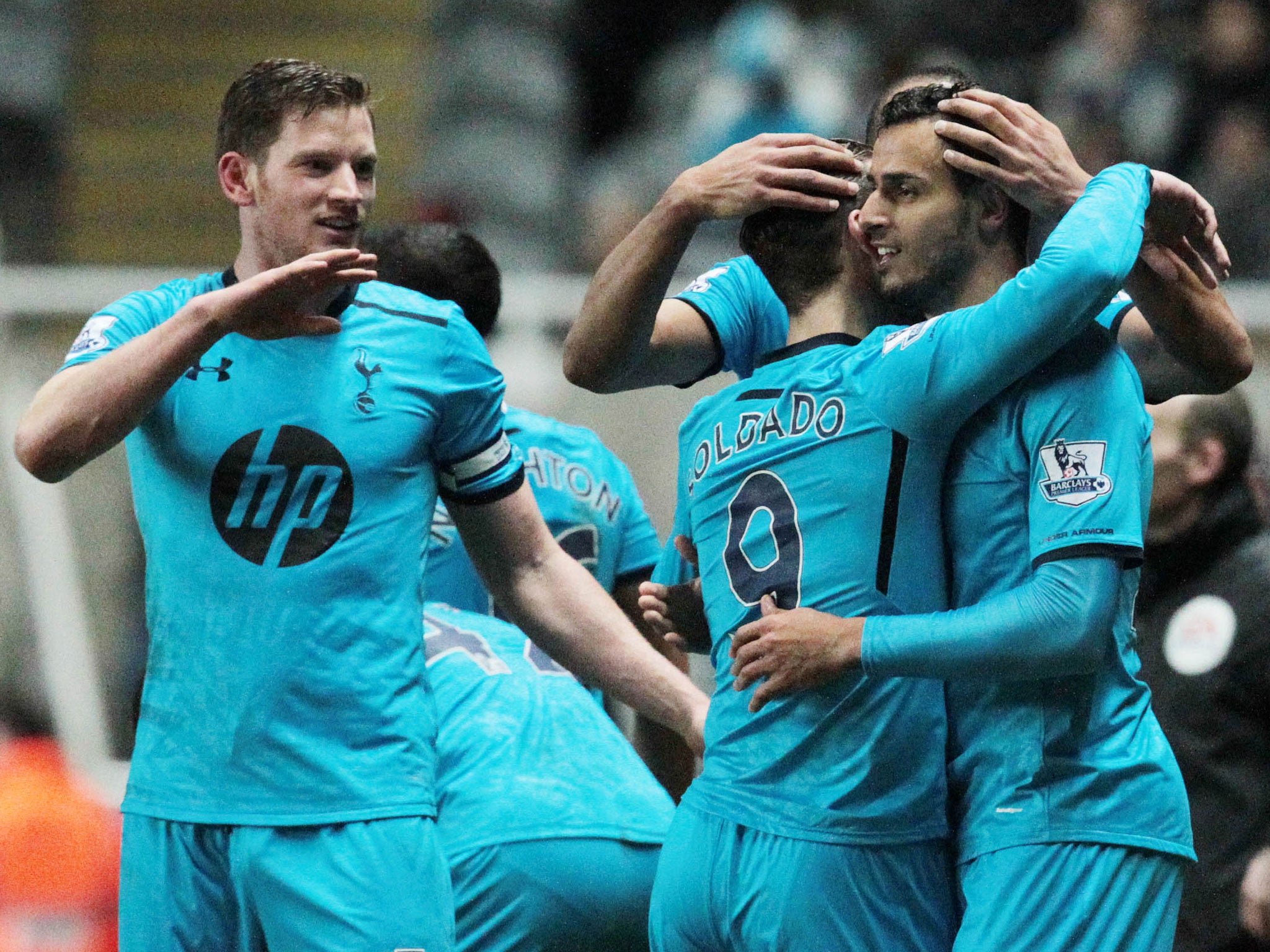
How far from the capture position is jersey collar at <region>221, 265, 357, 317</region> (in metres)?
3.63

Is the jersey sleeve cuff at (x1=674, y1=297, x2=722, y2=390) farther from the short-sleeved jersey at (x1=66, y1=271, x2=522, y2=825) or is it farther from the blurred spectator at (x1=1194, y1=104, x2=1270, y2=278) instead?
the blurred spectator at (x1=1194, y1=104, x2=1270, y2=278)

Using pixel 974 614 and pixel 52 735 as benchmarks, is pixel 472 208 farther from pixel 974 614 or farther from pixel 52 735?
pixel 974 614

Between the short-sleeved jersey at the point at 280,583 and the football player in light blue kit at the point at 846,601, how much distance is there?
2.12 ft

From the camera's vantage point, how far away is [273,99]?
3600mm

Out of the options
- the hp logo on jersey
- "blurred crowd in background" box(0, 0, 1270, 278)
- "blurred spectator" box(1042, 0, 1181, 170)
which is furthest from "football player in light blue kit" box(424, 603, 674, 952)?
"blurred spectator" box(1042, 0, 1181, 170)

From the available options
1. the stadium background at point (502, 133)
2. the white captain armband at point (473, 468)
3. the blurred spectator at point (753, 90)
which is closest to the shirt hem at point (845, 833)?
the white captain armband at point (473, 468)

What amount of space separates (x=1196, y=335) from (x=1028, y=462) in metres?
0.50

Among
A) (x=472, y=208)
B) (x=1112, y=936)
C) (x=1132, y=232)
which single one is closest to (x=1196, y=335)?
(x=1132, y=232)

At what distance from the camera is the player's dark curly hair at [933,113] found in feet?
10.6

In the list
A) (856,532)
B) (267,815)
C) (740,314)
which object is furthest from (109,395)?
(856,532)

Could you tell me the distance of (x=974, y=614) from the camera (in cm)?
301

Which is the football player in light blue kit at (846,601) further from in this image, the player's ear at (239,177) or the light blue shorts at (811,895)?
the player's ear at (239,177)

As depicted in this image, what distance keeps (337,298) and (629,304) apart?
0.64 meters

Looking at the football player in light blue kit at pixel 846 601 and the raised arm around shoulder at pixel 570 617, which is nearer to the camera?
the football player in light blue kit at pixel 846 601
